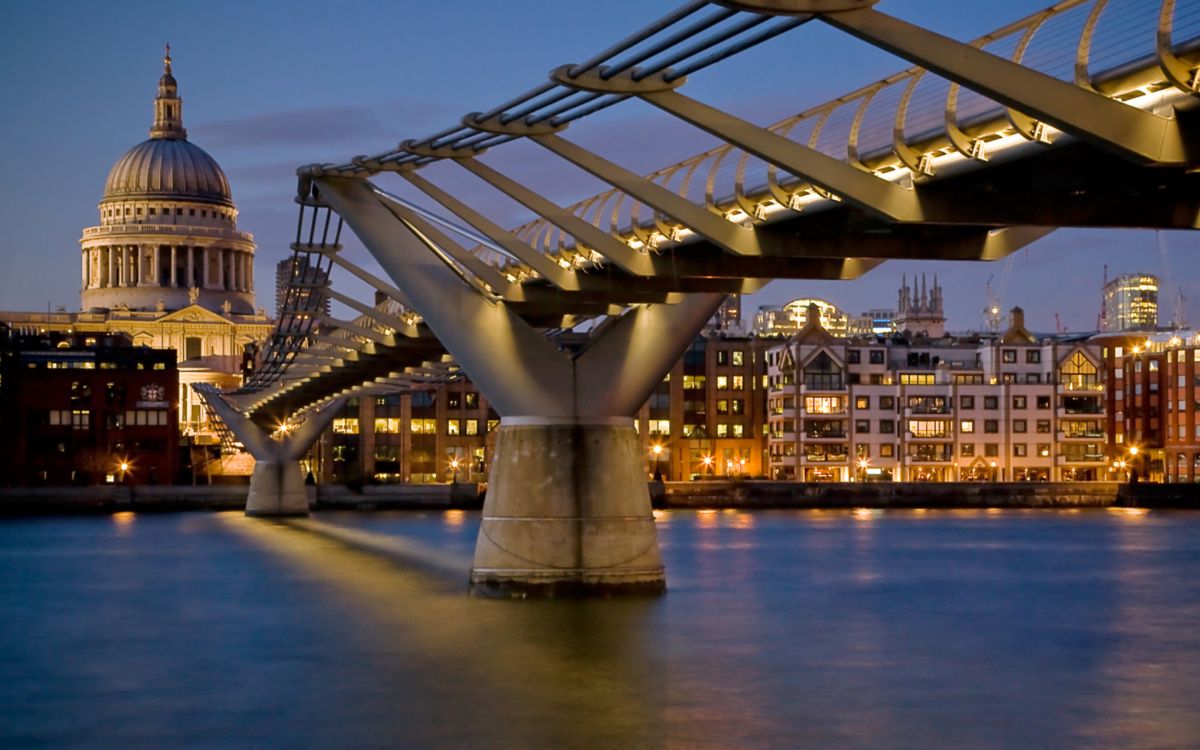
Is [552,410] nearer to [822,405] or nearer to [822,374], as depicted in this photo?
[822,405]

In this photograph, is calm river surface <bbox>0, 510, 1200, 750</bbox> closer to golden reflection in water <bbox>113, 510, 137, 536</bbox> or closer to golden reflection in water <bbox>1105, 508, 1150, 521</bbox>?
golden reflection in water <bbox>113, 510, 137, 536</bbox>

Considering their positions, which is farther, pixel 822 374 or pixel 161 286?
pixel 161 286

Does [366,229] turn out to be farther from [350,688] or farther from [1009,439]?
[1009,439]

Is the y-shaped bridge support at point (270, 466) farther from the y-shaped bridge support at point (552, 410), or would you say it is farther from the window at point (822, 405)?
the y-shaped bridge support at point (552, 410)

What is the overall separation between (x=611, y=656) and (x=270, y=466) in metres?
68.4

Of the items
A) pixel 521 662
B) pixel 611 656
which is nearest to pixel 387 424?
pixel 611 656

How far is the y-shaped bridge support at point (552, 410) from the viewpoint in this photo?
1560 inches

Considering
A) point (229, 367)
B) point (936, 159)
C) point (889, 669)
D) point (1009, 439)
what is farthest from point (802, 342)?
point (936, 159)

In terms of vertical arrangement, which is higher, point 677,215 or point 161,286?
point 161,286

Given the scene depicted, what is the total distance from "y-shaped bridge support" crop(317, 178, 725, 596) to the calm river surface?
40.1 inches

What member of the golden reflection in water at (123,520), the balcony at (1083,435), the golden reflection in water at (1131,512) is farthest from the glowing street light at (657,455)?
the golden reflection in water at (123,520)

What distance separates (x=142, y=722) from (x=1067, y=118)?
16.5 m

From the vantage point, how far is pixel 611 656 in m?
34.1

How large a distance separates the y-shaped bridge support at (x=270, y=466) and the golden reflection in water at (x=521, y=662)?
49.9 meters
